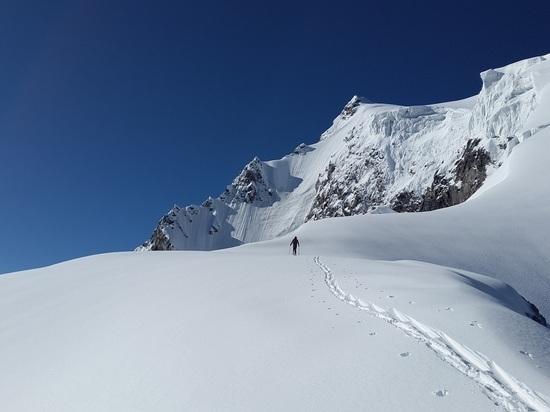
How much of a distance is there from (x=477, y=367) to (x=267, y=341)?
335cm

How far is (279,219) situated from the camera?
571ft

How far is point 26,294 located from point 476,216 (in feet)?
97.2

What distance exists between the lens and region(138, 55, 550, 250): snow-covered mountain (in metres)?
75.8

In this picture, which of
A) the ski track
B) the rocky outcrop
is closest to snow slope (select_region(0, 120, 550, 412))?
the ski track

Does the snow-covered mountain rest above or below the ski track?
above

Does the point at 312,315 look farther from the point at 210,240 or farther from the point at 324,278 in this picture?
the point at 210,240

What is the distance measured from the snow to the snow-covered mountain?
2326 inches

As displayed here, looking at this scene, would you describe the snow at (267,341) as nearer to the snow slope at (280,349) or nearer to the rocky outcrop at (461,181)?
the snow slope at (280,349)

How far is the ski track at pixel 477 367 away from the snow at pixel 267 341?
2 centimetres

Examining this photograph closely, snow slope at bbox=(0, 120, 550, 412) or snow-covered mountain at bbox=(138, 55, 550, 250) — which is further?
snow-covered mountain at bbox=(138, 55, 550, 250)

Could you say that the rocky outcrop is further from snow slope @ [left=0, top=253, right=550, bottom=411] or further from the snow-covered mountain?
snow slope @ [left=0, top=253, right=550, bottom=411]

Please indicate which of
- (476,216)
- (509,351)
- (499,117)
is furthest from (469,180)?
(509,351)

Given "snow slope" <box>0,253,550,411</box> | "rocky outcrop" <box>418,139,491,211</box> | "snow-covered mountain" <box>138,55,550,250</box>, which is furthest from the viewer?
"rocky outcrop" <box>418,139,491,211</box>

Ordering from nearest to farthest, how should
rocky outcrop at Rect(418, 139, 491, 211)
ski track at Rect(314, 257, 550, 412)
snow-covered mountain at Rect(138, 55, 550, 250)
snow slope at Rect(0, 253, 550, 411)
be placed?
1. ski track at Rect(314, 257, 550, 412)
2. snow slope at Rect(0, 253, 550, 411)
3. snow-covered mountain at Rect(138, 55, 550, 250)
4. rocky outcrop at Rect(418, 139, 491, 211)
